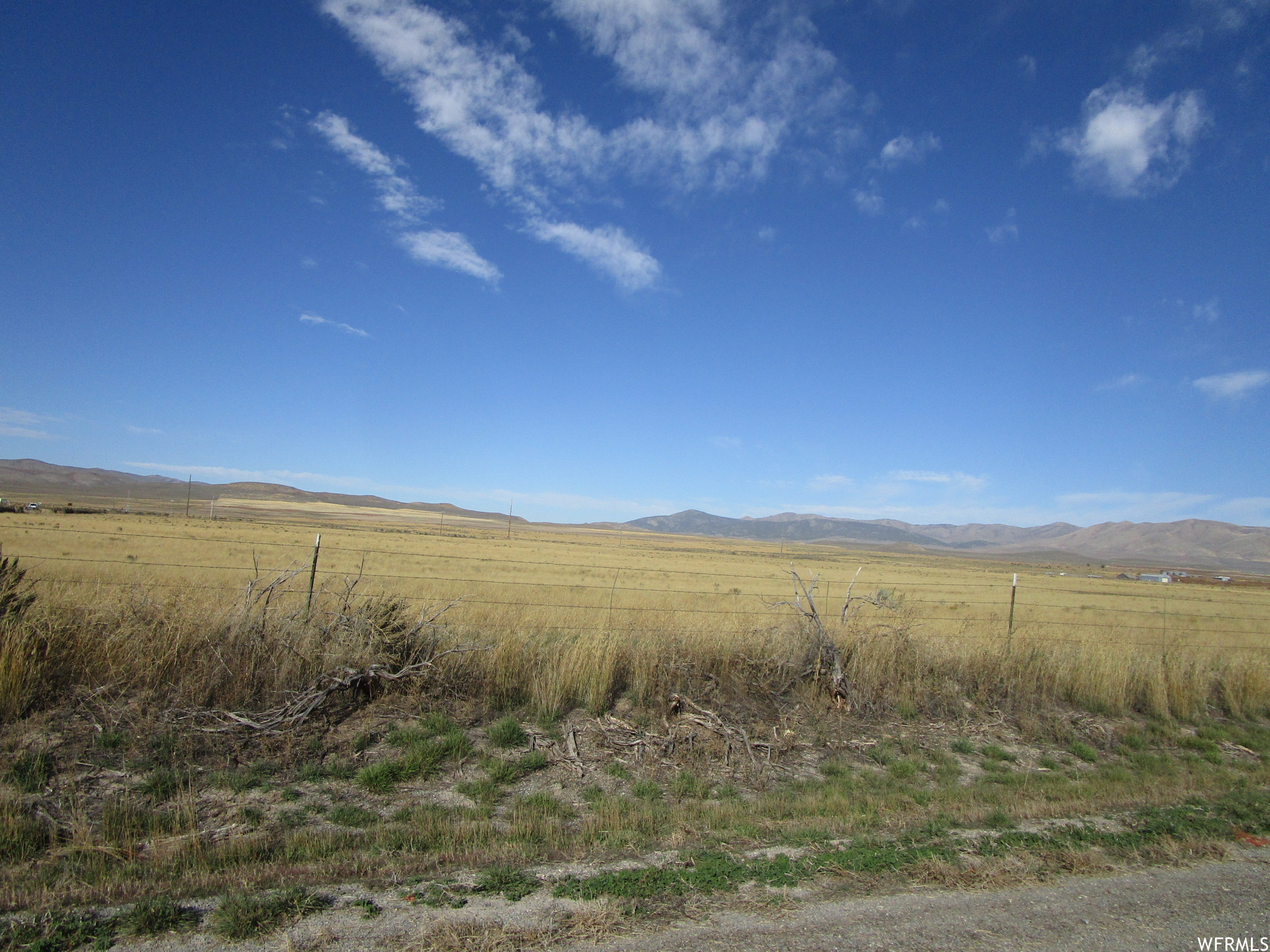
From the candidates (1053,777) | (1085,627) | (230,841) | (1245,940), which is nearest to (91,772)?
(230,841)

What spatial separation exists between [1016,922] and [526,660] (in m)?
5.55

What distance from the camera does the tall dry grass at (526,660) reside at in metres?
6.85

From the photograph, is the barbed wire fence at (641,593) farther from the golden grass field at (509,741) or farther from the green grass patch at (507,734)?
the green grass patch at (507,734)

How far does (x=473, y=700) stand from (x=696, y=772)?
2637 mm

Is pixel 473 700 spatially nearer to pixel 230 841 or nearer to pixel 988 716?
pixel 230 841

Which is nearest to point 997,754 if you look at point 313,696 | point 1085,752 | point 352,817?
point 1085,752

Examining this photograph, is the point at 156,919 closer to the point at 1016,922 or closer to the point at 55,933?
the point at 55,933

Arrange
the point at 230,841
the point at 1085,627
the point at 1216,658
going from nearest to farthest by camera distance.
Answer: the point at 230,841, the point at 1216,658, the point at 1085,627

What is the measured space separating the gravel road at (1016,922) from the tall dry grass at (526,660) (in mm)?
4142

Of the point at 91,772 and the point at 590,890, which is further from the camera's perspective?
the point at 91,772

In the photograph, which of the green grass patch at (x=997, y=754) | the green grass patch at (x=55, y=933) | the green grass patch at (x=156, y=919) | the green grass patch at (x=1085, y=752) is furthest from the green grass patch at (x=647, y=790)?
the green grass patch at (x=1085, y=752)

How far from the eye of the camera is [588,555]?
207 ft

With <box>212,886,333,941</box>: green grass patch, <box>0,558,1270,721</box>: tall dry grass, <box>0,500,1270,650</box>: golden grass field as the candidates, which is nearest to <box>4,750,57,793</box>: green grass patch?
<box>0,558,1270,721</box>: tall dry grass

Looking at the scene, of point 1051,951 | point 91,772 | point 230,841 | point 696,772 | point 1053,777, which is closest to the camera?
point 1051,951
